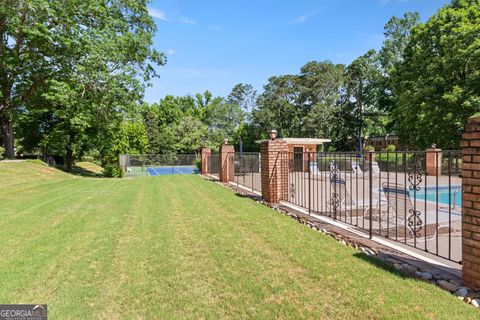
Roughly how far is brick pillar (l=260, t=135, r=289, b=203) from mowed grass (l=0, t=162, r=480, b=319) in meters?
1.24

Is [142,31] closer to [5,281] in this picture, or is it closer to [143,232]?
[143,232]

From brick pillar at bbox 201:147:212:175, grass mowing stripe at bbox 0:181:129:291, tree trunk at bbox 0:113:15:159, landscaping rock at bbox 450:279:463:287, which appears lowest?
grass mowing stripe at bbox 0:181:129:291

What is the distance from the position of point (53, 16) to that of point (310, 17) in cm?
1345

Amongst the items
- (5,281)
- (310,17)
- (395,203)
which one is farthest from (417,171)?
(310,17)

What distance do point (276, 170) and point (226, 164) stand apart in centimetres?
559

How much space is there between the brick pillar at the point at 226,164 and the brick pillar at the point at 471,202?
33.1 feet

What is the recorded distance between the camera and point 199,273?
351 cm

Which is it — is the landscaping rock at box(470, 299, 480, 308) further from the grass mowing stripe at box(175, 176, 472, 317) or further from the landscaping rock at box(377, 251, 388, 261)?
the landscaping rock at box(377, 251, 388, 261)

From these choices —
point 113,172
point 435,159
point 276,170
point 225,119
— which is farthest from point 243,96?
point 435,159

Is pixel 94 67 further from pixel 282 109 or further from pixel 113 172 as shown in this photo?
pixel 282 109

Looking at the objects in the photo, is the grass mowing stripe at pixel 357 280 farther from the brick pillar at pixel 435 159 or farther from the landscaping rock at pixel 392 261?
the brick pillar at pixel 435 159

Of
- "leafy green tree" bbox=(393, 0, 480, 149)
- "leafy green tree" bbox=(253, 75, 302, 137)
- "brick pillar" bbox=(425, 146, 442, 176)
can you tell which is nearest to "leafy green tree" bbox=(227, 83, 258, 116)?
"leafy green tree" bbox=(253, 75, 302, 137)

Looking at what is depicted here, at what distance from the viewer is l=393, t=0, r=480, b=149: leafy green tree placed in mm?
17422

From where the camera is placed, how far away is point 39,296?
9.83 feet
